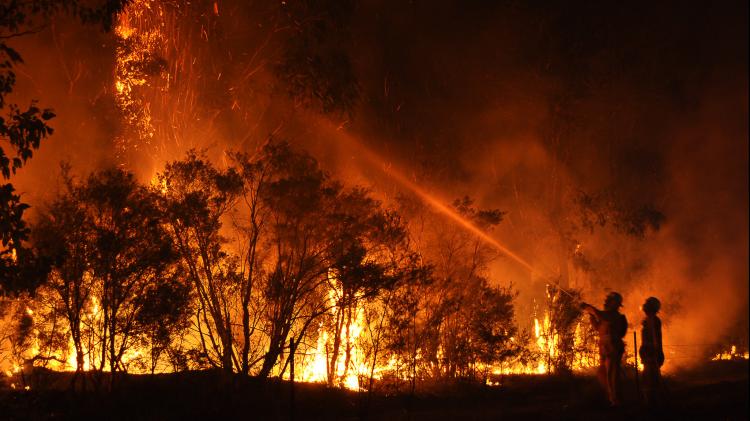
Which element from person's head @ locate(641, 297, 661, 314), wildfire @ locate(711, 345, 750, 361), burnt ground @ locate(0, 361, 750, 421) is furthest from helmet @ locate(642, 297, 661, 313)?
wildfire @ locate(711, 345, 750, 361)

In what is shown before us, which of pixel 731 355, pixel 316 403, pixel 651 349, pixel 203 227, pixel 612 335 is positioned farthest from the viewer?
pixel 731 355

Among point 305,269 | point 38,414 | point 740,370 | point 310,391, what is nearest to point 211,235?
point 305,269

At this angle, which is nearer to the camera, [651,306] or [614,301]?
[651,306]

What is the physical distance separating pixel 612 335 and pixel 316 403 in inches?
218

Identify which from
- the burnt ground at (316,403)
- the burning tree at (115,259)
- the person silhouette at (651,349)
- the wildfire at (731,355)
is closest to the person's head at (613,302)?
the person silhouette at (651,349)

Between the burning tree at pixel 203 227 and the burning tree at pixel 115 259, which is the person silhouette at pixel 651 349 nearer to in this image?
the burning tree at pixel 203 227

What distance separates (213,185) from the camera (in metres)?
13.7

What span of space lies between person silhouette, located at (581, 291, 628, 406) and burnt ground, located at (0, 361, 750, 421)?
500 mm

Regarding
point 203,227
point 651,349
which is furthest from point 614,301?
point 203,227

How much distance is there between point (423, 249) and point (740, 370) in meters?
11.8

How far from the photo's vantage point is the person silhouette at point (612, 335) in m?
12.2

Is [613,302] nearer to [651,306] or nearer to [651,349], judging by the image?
[651,306]

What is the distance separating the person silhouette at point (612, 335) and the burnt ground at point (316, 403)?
0.50 m

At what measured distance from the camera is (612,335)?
40.0 ft
